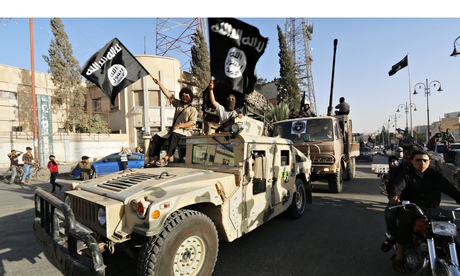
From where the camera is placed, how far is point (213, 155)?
12.8 feet

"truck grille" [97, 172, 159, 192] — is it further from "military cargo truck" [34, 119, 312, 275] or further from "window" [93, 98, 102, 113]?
"window" [93, 98, 102, 113]

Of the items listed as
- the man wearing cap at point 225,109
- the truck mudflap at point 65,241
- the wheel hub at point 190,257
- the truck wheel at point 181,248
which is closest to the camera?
the truck mudflap at point 65,241

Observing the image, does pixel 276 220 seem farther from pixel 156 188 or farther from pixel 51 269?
pixel 51 269

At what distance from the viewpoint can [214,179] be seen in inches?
125

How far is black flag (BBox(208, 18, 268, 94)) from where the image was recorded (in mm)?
4137

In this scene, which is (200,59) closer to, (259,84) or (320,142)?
(259,84)

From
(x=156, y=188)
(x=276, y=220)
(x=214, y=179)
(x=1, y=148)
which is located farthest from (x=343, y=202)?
(x=1, y=148)

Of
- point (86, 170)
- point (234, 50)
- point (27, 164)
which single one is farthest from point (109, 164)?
point (234, 50)

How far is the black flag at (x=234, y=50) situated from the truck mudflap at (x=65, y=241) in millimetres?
2953

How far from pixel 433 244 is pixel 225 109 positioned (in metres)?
3.42

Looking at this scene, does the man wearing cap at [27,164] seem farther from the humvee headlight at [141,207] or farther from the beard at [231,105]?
→ the humvee headlight at [141,207]

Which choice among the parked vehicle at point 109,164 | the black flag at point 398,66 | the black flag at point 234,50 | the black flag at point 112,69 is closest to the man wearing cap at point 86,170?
the parked vehicle at point 109,164

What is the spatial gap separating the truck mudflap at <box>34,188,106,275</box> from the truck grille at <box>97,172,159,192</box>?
579 mm

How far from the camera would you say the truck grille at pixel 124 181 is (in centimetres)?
310
